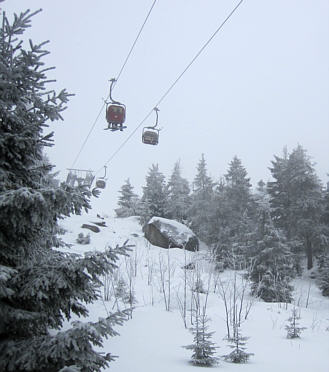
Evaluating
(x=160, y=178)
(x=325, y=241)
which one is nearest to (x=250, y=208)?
(x=325, y=241)

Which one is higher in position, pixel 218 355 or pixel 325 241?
pixel 325 241

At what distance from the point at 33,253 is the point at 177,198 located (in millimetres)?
31636

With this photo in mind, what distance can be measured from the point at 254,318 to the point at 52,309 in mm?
6562

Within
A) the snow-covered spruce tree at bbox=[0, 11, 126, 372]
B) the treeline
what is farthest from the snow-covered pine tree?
the snow-covered spruce tree at bbox=[0, 11, 126, 372]

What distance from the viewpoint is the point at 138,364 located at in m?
4.07

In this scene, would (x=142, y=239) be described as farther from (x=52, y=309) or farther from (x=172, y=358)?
(x=52, y=309)

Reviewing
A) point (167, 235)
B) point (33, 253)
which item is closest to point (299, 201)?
point (167, 235)

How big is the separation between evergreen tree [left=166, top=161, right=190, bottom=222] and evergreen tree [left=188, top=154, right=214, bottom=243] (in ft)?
9.88

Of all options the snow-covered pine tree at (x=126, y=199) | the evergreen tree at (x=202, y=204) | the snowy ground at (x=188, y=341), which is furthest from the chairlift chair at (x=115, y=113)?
the snow-covered pine tree at (x=126, y=199)

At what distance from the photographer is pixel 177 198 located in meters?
34.5

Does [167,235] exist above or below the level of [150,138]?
below

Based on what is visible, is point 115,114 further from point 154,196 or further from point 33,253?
point 154,196

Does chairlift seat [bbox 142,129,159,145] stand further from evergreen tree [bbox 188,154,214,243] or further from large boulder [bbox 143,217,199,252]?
evergreen tree [bbox 188,154,214,243]

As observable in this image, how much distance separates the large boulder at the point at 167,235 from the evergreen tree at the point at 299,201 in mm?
7283
